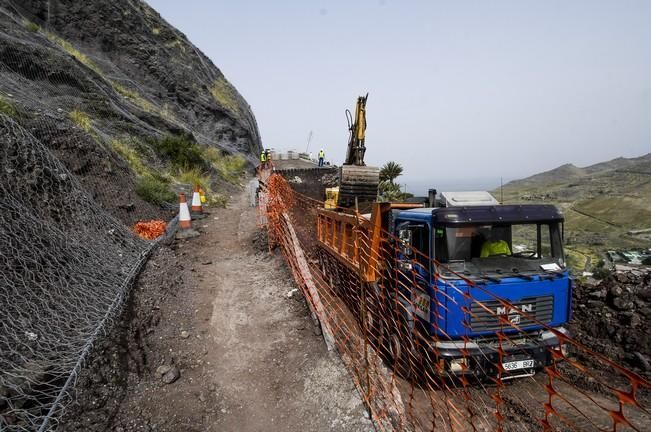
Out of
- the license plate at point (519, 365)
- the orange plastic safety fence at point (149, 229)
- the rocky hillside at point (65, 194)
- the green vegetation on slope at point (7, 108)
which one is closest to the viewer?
the rocky hillside at point (65, 194)

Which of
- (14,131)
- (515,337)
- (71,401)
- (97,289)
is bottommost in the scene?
(515,337)

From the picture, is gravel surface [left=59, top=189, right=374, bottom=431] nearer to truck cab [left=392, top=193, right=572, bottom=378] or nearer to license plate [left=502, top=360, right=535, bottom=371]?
truck cab [left=392, top=193, right=572, bottom=378]

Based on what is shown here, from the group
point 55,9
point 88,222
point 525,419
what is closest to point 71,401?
point 88,222

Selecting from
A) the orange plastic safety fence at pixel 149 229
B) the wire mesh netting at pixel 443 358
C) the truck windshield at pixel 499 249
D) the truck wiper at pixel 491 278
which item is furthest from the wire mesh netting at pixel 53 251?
the truck wiper at pixel 491 278

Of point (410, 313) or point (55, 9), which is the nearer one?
point (410, 313)

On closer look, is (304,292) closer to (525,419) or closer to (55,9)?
(525,419)

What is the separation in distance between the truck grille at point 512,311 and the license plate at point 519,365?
47cm

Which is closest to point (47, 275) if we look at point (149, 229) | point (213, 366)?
point (213, 366)

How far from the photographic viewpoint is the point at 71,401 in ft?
10.4

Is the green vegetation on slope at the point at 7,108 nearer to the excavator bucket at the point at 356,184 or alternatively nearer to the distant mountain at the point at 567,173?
the excavator bucket at the point at 356,184

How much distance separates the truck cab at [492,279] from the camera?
15.9 feet

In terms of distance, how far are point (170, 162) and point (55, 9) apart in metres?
16.0

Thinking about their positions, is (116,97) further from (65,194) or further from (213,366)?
(213,366)

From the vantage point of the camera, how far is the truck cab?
4840mm
